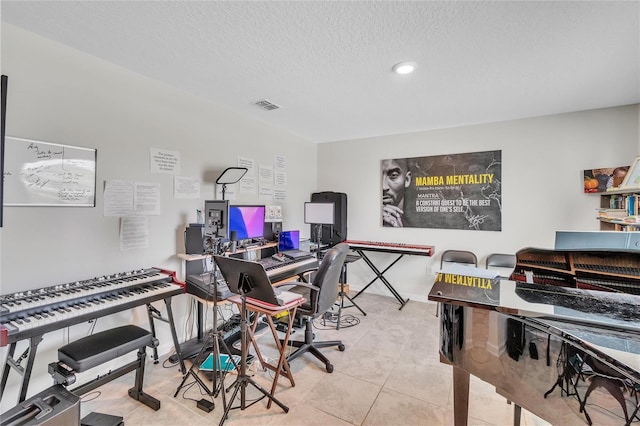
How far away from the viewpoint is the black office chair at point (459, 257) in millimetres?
3508

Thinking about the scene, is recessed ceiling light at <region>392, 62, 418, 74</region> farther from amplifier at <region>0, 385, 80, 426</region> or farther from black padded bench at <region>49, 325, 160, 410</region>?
amplifier at <region>0, 385, 80, 426</region>

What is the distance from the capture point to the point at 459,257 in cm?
356

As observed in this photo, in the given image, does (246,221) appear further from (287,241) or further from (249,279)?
(249,279)

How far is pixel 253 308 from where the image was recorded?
1905 millimetres

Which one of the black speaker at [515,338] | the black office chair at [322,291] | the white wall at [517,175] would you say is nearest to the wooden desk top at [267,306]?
the black office chair at [322,291]

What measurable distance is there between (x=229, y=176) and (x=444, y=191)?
9.14 feet

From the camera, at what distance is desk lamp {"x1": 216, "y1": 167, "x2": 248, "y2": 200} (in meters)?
2.88

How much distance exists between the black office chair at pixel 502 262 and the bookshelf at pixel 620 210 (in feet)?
2.97

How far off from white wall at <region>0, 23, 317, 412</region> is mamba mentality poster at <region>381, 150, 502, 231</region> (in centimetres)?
247

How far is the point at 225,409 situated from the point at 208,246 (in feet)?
3.37

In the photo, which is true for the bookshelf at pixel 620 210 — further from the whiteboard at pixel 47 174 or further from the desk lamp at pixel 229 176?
the whiteboard at pixel 47 174

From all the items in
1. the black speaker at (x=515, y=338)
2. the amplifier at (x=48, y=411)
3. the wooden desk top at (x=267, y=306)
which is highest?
the black speaker at (x=515, y=338)

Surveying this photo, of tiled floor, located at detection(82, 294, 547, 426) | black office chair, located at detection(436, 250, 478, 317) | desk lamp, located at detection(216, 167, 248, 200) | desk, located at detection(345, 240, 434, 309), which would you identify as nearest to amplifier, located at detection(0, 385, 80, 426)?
tiled floor, located at detection(82, 294, 547, 426)

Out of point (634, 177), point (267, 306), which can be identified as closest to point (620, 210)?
point (634, 177)
